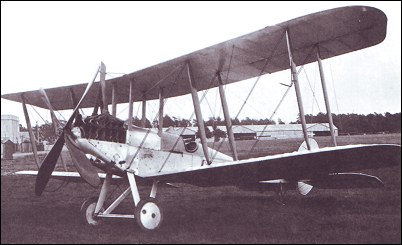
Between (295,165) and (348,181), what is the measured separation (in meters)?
2.28

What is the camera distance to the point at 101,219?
7578 millimetres

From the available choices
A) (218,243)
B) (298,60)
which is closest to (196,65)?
(298,60)

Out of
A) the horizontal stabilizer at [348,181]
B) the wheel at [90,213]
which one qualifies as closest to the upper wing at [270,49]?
the horizontal stabilizer at [348,181]

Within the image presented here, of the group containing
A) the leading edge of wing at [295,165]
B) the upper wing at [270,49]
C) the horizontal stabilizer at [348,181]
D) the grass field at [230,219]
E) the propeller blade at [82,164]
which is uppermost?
the upper wing at [270,49]

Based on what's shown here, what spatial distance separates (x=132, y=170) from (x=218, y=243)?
251cm

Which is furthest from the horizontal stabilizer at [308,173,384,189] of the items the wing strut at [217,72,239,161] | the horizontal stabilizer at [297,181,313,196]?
the wing strut at [217,72,239,161]

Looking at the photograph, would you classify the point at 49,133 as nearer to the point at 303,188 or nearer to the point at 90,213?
Result: the point at 90,213

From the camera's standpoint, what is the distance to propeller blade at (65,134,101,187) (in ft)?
21.7

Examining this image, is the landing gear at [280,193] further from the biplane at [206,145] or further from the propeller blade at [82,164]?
the propeller blade at [82,164]

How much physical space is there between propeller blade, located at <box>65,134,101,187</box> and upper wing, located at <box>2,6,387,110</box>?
1.65 meters

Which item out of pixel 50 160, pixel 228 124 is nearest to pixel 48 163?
pixel 50 160

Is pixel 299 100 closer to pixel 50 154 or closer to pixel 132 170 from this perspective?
pixel 132 170

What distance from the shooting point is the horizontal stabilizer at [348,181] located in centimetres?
749

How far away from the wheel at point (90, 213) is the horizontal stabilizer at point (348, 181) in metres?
4.32
